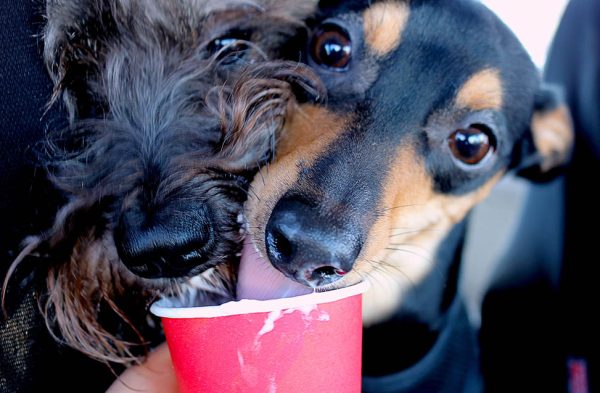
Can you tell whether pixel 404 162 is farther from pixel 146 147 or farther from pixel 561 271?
pixel 561 271

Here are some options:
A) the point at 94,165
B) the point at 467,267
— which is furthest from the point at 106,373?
the point at 467,267

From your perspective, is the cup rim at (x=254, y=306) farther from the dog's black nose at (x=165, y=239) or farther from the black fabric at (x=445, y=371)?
the black fabric at (x=445, y=371)

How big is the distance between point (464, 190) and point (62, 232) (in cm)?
140

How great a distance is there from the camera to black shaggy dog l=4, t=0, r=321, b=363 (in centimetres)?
151

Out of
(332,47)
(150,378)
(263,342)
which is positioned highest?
(332,47)

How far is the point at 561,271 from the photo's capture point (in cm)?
264

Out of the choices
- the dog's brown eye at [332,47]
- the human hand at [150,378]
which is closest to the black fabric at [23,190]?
the human hand at [150,378]

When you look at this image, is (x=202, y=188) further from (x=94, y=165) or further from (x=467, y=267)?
(x=467, y=267)

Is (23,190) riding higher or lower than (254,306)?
higher

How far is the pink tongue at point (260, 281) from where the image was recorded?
148 cm

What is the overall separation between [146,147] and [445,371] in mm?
1344

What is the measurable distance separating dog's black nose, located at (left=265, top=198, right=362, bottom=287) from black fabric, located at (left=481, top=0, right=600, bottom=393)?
134 centimetres

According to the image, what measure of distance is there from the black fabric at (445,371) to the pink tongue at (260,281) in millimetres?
815

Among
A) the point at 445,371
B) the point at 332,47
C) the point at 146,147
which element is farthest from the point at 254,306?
the point at 445,371
